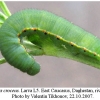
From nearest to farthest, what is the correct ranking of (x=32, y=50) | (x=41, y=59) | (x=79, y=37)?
(x=32, y=50), (x=79, y=37), (x=41, y=59)

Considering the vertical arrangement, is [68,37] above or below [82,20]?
below

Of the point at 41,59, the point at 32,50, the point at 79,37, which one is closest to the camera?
the point at 32,50

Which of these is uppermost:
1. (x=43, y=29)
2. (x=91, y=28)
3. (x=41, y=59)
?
(x=91, y=28)

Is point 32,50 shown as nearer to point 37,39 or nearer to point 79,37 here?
point 37,39

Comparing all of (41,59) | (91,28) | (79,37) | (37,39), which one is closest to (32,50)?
(37,39)

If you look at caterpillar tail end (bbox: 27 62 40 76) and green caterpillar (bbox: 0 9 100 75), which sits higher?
green caterpillar (bbox: 0 9 100 75)

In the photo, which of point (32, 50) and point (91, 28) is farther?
point (91, 28)

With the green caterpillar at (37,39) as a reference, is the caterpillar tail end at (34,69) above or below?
below
